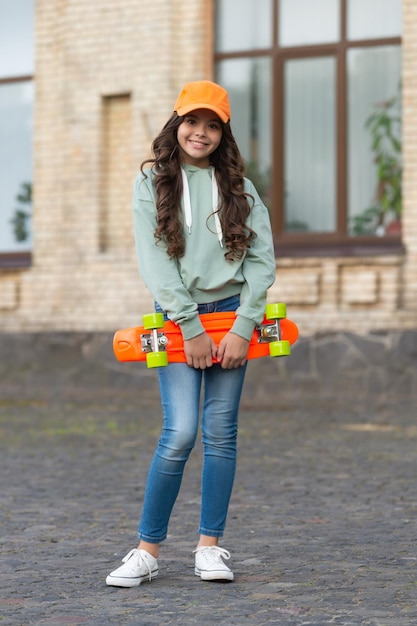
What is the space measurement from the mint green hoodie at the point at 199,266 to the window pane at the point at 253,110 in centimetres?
1042

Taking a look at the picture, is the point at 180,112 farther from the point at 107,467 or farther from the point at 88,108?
the point at 88,108

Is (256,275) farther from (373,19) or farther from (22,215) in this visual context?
(22,215)

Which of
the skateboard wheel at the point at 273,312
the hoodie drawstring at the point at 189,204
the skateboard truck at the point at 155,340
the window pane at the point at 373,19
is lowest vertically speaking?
the skateboard truck at the point at 155,340

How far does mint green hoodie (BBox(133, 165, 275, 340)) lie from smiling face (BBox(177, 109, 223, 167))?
0.08 meters

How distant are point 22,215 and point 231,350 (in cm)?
1256

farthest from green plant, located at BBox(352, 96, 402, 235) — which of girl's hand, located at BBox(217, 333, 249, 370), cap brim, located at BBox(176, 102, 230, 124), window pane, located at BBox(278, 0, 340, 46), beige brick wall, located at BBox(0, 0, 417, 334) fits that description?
girl's hand, located at BBox(217, 333, 249, 370)

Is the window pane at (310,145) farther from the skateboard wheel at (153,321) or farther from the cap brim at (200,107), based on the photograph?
the skateboard wheel at (153,321)

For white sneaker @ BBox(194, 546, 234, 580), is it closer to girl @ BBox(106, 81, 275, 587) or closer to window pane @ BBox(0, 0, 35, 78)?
girl @ BBox(106, 81, 275, 587)

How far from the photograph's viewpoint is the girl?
15.9 ft

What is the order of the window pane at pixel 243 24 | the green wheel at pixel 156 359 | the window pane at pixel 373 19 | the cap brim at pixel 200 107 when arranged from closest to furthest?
1. the green wheel at pixel 156 359
2. the cap brim at pixel 200 107
3. the window pane at pixel 373 19
4. the window pane at pixel 243 24

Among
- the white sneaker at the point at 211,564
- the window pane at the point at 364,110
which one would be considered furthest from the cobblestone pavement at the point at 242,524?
the window pane at the point at 364,110

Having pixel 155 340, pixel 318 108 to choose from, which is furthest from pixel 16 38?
pixel 155 340

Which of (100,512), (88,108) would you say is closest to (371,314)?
(88,108)

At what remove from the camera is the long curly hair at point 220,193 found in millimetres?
4871
